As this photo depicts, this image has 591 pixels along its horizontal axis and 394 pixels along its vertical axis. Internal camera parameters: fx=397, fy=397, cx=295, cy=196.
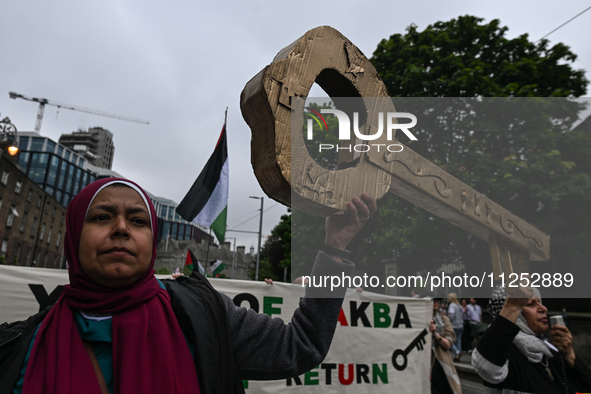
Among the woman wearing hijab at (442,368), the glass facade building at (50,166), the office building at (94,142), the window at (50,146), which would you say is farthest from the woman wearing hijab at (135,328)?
the office building at (94,142)

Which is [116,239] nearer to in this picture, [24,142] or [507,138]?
[507,138]

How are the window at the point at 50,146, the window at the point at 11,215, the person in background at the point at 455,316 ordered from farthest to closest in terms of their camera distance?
the window at the point at 50,146
the window at the point at 11,215
the person in background at the point at 455,316

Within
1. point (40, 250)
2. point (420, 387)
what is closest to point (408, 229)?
point (420, 387)

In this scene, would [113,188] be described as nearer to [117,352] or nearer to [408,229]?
[117,352]

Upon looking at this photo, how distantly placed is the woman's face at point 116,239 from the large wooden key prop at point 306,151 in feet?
1.36

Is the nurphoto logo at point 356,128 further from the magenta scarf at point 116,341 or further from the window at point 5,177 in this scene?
the window at point 5,177

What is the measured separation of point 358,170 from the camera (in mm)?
1185

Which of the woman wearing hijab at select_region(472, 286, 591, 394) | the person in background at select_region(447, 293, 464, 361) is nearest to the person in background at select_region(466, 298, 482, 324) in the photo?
the person in background at select_region(447, 293, 464, 361)

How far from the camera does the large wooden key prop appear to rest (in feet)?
3.22

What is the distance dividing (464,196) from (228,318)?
113 centimetres

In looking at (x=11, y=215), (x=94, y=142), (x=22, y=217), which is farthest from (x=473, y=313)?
(x=94, y=142)

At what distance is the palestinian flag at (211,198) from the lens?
6758 mm

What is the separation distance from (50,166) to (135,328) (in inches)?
4019

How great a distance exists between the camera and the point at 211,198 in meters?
6.92
